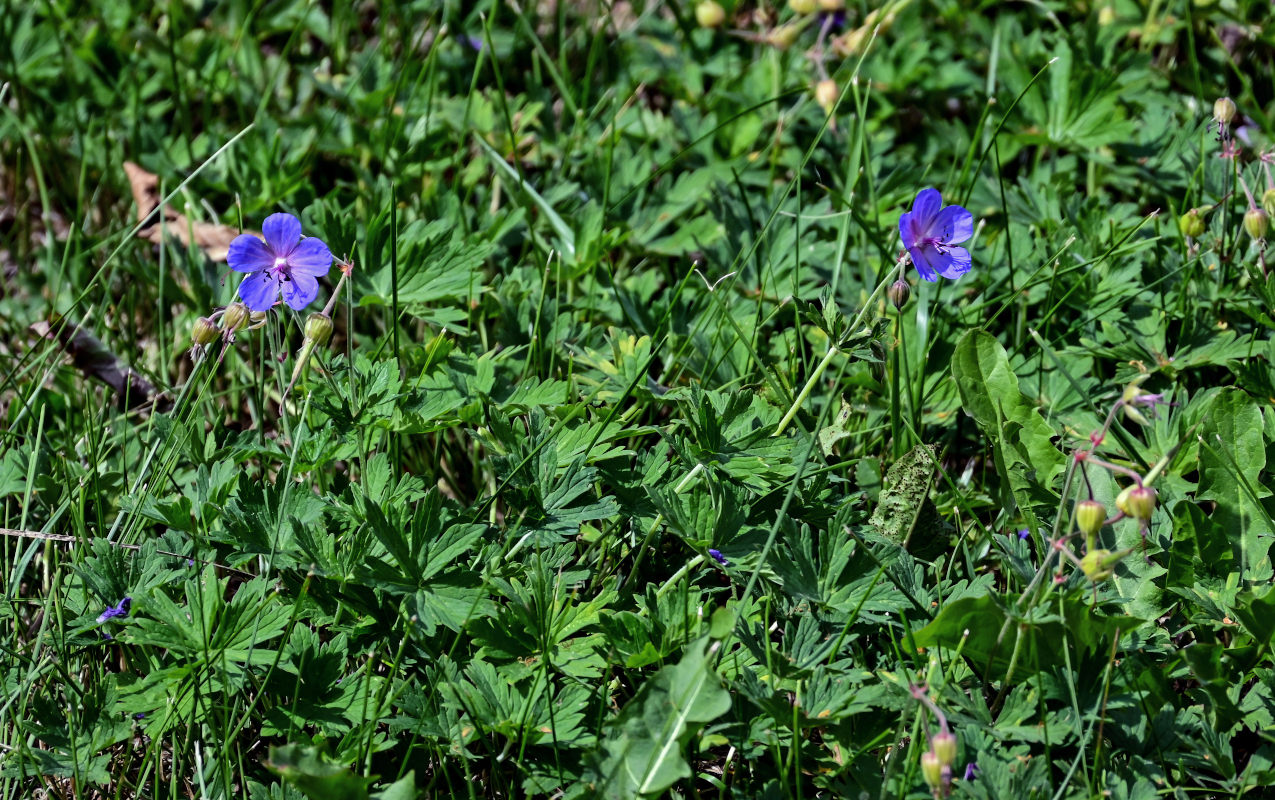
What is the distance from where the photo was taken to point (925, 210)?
1.98 m

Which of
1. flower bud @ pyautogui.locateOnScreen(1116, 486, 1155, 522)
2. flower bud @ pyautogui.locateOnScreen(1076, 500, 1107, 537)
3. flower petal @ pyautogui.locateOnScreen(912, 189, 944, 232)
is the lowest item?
flower bud @ pyautogui.locateOnScreen(1076, 500, 1107, 537)

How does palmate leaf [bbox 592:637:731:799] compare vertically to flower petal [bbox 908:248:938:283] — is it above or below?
below

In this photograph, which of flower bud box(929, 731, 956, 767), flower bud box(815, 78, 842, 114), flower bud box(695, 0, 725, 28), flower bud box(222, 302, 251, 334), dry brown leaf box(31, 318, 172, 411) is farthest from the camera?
flower bud box(695, 0, 725, 28)

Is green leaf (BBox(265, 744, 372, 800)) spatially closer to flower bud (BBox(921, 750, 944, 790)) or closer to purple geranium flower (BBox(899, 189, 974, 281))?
flower bud (BBox(921, 750, 944, 790))

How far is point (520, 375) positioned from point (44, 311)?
4.31ft

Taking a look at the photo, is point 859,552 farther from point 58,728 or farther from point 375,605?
point 58,728

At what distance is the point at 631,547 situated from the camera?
2094 mm

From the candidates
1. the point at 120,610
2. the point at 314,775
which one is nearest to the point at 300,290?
the point at 120,610

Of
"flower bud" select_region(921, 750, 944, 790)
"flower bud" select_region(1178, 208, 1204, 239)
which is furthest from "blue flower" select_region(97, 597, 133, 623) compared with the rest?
"flower bud" select_region(1178, 208, 1204, 239)

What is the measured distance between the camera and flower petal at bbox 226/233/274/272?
1.87m

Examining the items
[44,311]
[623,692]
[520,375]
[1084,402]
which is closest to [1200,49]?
[1084,402]

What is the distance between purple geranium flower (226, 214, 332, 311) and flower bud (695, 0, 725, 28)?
6.34 feet

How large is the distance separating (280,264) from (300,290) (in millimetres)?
57

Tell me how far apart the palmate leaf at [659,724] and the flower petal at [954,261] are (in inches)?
31.5
